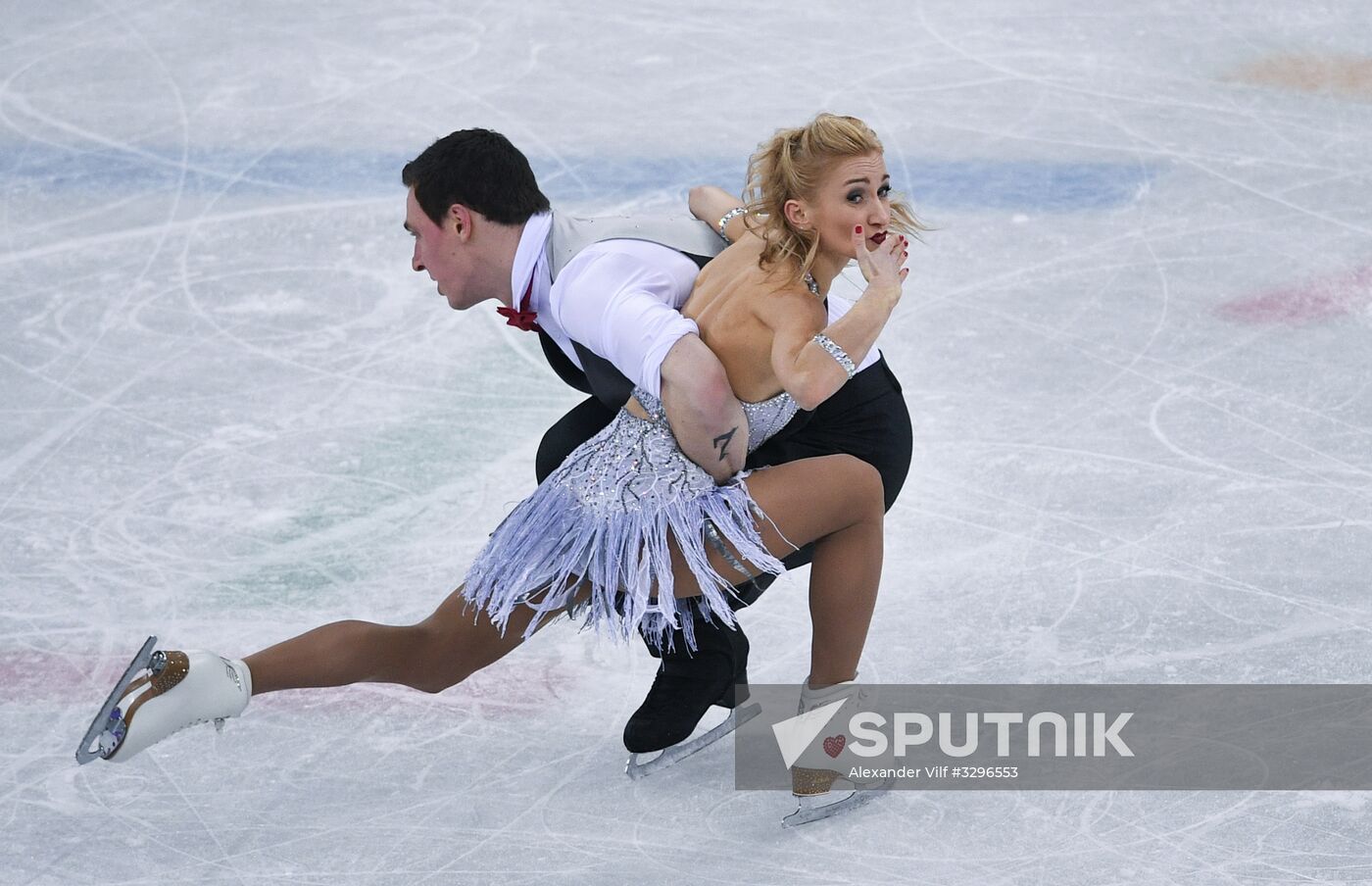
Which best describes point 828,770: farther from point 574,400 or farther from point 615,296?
point 574,400

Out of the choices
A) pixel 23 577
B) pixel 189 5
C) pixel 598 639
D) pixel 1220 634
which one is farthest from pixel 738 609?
pixel 189 5

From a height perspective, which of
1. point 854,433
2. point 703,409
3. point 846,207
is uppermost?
point 846,207

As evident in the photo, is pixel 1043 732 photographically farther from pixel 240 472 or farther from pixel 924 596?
pixel 240 472

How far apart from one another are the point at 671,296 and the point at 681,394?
0.25m

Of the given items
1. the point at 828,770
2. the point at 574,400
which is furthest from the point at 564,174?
the point at 828,770

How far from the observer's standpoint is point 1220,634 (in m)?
3.10

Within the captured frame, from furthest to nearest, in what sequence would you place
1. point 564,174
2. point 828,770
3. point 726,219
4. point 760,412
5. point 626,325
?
point 564,174, point 726,219, point 828,770, point 760,412, point 626,325

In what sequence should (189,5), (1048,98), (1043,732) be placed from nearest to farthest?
(1043,732) < (1048,98) < (189,5)

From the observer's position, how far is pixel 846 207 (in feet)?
8.23

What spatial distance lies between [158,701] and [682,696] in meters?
0.88

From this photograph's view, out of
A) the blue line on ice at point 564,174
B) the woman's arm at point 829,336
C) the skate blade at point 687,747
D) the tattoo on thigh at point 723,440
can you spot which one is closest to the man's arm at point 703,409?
the tattoo on thigh at point 723,440

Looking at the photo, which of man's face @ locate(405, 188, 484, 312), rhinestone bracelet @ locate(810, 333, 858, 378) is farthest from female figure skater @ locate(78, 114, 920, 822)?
man's face @ locate(405, 188, 484, 312)

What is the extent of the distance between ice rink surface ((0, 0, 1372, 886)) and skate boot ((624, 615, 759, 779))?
0.04 metres

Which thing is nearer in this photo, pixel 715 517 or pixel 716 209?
pixel 715 517
